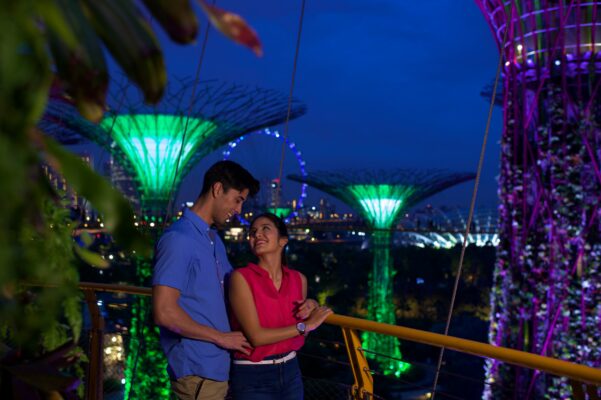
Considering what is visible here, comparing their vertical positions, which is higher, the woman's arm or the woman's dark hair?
the woman's dark hair

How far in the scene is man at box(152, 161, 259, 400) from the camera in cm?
196

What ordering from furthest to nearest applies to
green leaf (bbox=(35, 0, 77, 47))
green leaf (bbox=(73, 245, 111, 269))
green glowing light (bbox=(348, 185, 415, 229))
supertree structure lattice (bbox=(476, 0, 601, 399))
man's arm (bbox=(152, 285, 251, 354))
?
green glowing light (bbox=(348, 185, 415, 229)) < supertree structure lattice (bbox=(476, 0, 601, 399)) < man's arm (bbox=(152, 285, 251, 354)) < green leaf (bbox=(73, 245, 111, 269)) < green leaf (bbox=(35, 0, 77, 47))

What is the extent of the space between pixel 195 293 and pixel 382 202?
20040mm

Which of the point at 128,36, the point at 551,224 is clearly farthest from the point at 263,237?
the point at 551,224

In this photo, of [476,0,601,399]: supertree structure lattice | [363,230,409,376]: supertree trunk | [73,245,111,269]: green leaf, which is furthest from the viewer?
[363,230,409,376]: supertree trunk

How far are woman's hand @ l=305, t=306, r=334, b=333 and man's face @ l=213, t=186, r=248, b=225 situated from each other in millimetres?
398

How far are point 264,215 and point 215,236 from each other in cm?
17

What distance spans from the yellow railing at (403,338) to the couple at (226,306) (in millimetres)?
215

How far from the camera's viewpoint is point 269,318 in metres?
2.14

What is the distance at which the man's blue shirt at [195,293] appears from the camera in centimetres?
201

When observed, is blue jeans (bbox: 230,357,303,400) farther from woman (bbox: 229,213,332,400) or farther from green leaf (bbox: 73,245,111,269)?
green leaf (bbox: 73,245,111,269)

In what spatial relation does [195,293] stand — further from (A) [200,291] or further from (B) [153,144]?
(B) [153,144]

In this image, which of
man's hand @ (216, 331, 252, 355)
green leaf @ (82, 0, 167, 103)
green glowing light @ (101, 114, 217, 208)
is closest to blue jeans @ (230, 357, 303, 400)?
man's hand @ (216, 331, 252, 355)

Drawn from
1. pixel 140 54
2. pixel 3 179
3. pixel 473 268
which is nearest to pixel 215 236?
pixel 140 54
